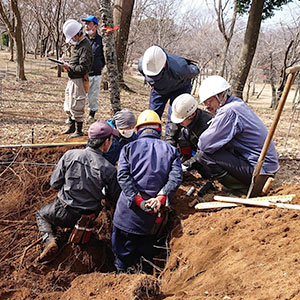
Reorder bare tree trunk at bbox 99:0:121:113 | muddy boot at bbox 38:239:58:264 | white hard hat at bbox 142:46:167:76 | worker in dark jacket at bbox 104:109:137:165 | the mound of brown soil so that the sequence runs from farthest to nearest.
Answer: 1. bare tree trunk at bbox 99:0:121:113
2. white hard hat at bbox 142:46:167:76
3. worker in dark jacket at bbox 104:109:137:165
4. muddy boot at bbox 38:239:58:264
5. the mound of brown soil

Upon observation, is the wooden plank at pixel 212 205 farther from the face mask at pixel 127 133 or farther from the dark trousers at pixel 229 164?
the face mask at pixel 127 133

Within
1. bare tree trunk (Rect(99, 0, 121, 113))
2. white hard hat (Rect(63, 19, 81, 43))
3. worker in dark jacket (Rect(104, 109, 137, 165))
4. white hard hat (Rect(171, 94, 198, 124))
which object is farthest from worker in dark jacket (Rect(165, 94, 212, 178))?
white hard hat (Rect(63, 19, 81, 43))

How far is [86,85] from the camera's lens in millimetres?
4699

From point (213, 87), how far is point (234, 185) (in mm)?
1126

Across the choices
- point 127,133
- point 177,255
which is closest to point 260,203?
point 177,255

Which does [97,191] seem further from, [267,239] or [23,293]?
[267,239]

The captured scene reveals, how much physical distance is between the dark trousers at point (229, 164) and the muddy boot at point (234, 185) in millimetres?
41

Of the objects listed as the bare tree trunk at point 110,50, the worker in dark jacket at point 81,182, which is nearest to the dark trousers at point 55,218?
the worker in dark jacket at point 81,182

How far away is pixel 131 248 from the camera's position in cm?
289

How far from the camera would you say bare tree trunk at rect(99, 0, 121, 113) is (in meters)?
4.53

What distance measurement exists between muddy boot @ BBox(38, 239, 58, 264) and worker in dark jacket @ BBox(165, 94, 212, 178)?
66.5 inches

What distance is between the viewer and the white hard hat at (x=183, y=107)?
338 centimetres

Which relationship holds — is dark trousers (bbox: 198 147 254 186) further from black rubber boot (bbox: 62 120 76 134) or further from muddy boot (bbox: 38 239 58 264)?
black rubber boot (bbox: 62 120 76 134)

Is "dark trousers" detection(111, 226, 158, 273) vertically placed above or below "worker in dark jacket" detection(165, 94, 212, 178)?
below
